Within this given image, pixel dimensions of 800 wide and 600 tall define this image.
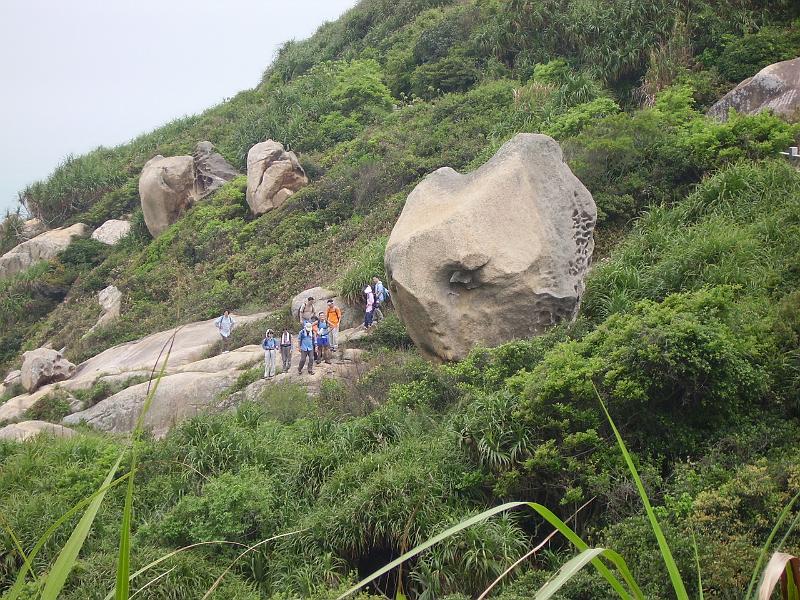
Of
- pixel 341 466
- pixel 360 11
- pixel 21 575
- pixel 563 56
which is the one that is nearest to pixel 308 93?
pixel 360 11

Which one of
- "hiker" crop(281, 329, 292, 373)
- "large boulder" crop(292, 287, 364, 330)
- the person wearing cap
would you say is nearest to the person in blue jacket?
"hiker" crop(281, 329, 292, 373)

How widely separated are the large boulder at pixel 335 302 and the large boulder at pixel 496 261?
463 cm

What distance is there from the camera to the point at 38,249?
33531 millimetres

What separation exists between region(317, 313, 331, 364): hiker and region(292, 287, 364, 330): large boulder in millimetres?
2333

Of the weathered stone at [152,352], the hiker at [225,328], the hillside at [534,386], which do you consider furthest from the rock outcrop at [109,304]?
the hiker at [225,328]

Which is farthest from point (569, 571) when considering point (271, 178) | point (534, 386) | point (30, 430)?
point (271, 178)

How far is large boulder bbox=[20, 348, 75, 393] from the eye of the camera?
2156cm

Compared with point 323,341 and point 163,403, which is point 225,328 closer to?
point 163,403

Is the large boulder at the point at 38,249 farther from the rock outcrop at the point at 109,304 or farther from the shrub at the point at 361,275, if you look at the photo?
the shrub at the point at 361,275

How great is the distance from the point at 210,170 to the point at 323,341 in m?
17.9

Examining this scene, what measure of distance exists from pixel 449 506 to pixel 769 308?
14.9 ft

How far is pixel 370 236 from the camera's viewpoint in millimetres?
22953

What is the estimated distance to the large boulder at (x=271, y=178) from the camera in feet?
91.2

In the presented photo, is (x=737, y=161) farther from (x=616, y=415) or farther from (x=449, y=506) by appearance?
(x=449, y=506)
